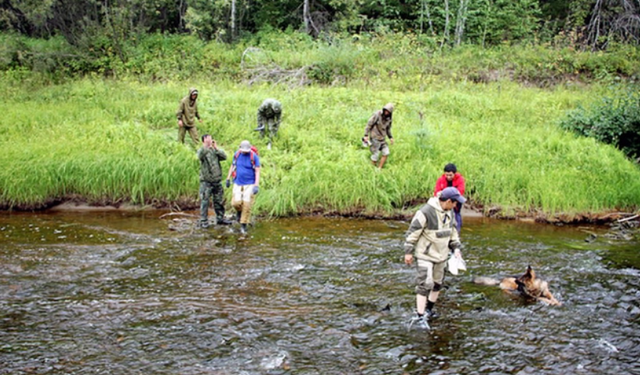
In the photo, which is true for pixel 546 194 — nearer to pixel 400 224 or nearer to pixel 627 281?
pixel 400 224

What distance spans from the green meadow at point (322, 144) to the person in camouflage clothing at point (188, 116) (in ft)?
1.07

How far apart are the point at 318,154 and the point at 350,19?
1483cm

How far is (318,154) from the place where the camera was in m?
15.0

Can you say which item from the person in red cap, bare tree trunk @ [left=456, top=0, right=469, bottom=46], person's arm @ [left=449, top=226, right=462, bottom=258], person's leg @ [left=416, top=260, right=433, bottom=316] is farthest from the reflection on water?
bare tree trunk @ [left=456, top=0, right=469, bottom=46]

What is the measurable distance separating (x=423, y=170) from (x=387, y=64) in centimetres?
1048

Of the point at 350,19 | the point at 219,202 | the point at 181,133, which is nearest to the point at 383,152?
the point at 219,202

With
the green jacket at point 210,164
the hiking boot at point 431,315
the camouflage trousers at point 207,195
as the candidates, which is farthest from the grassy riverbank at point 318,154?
the hiking boot at point 431,315

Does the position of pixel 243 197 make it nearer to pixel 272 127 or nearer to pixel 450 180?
pixel 450 180

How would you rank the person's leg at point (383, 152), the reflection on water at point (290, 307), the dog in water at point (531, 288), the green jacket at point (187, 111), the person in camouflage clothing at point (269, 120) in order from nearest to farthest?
the reflection on water at point (290, 307) → the dog in water at point (531, 288) → the person's leg at point (383, 152) → the green jacket at point (187, 111) → the person in camouflage clothing at point (269, 120)

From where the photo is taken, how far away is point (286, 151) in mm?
15453

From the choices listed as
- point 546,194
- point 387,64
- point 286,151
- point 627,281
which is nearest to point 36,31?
point 387,64

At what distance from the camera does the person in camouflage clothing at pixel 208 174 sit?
11781 mm

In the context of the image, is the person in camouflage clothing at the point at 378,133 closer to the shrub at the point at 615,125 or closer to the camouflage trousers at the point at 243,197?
the camouflage trousers at the point at 243,197

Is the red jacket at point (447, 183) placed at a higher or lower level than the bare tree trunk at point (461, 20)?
lower
